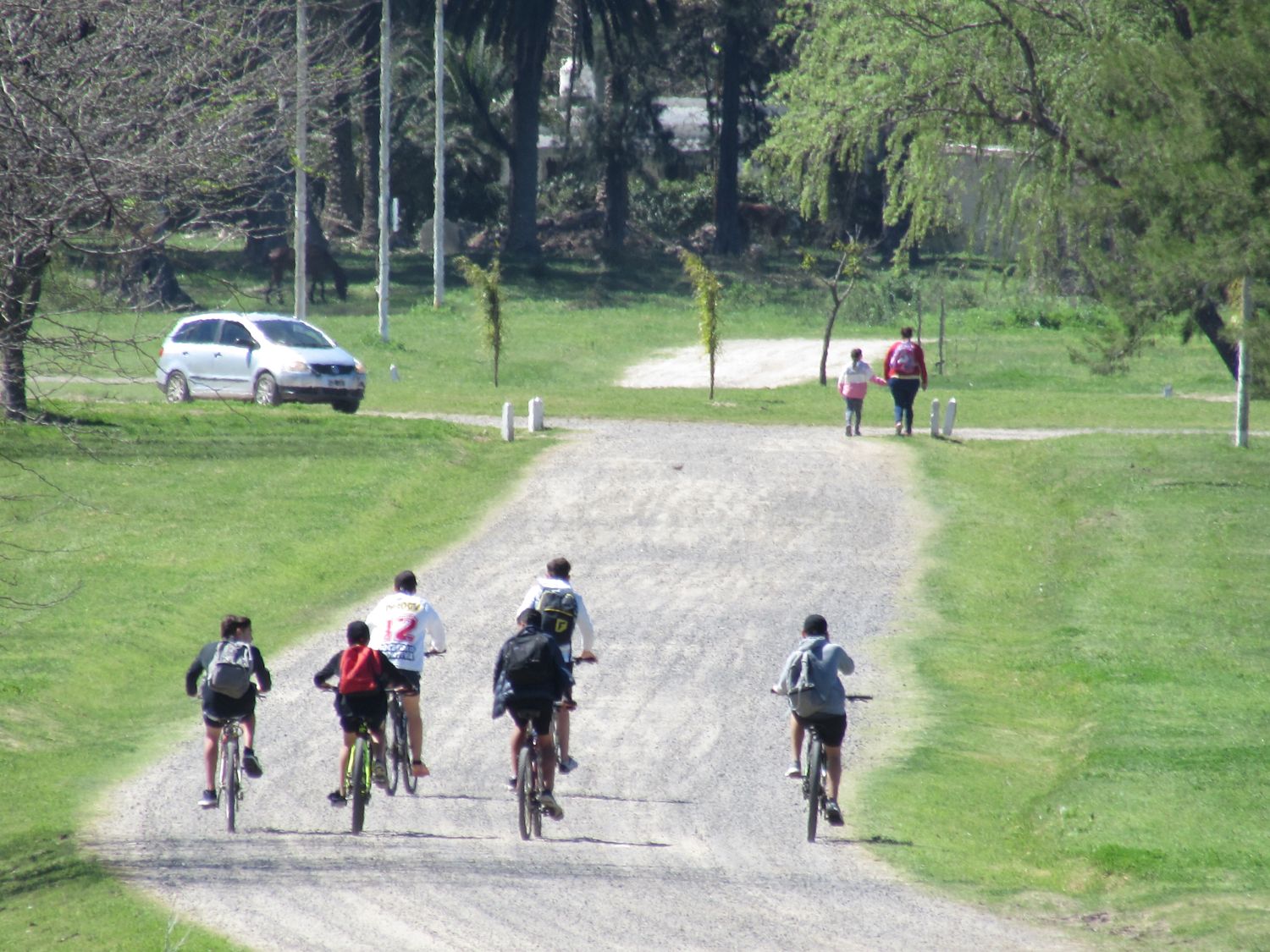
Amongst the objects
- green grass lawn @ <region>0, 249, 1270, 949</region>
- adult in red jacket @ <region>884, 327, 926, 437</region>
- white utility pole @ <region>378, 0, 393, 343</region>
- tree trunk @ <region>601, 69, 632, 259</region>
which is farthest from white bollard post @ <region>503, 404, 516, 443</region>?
tree trunk @ <region>601, 69, 632, 259</region>

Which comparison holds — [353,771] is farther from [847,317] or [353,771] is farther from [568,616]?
[847,317]

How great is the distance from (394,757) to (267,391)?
19244 mm

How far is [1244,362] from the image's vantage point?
22781mm

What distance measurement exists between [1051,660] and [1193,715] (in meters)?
2.32

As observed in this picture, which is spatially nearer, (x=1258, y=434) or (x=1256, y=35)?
(x=1256, y=35)

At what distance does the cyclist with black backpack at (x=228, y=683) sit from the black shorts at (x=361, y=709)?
0.52 meters

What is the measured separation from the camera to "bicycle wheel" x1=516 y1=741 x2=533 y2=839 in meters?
10.6

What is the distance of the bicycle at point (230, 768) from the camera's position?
10.8 metres

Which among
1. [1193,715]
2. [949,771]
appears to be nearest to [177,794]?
[949,771]

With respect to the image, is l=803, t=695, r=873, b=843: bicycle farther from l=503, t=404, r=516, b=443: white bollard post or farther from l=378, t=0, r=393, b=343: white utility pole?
l=378, t=0, r=393, b=343: white utility pole

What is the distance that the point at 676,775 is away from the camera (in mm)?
12469

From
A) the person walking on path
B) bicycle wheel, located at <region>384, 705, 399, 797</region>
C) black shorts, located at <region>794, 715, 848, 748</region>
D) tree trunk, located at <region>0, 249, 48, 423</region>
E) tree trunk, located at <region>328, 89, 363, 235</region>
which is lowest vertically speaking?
bicycle wheel, located at <region>384, 705, 399, 797</region>

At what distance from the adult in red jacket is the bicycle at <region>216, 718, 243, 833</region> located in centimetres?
1850

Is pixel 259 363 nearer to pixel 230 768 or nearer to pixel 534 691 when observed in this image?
pixel 230 768
